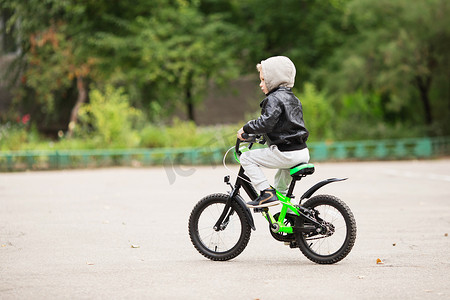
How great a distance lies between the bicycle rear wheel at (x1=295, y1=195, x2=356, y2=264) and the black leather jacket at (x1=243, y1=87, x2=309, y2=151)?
57 cm

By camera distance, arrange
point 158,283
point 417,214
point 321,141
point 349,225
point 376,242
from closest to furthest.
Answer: point 158,283 < point 349,225 < point 376,242 < point 417,214 < point 321,141

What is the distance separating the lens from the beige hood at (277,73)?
24.4 ft

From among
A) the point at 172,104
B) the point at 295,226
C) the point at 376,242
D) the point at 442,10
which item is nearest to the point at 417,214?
the point at 376,242

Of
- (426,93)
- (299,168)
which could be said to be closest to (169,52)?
(426,93)

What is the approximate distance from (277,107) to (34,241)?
349 centimetres

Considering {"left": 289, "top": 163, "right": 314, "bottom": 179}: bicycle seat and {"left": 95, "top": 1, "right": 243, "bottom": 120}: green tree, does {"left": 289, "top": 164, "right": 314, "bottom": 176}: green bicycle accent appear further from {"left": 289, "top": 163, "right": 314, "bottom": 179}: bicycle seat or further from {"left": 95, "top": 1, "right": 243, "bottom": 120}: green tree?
{"left": 95, "top": 1, "right": 243, "bottom": 120}: green tree

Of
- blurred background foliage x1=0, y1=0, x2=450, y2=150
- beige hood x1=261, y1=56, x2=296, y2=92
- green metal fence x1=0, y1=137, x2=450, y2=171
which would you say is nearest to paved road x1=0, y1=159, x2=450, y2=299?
beige hood x1=261, y1=56, x2=296, y2=92

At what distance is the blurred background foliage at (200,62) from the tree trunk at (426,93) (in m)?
0.06

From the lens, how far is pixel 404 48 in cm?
2859

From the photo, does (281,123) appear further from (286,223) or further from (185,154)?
(185,154)

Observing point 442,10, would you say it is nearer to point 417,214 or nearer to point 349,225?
point 417,214

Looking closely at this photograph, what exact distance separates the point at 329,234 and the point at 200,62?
25.4 meters

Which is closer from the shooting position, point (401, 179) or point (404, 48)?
point (401, 179)

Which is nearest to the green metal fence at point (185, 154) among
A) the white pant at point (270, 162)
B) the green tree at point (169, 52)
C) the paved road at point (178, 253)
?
the green tree at point (169, 52)
